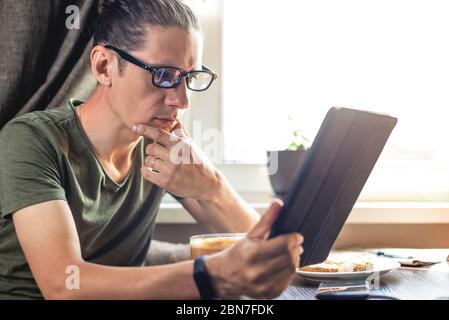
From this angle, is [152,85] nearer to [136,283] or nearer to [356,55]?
[136,283]

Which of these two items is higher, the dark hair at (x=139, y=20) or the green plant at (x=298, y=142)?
the dark hair at (x=139, y=20)

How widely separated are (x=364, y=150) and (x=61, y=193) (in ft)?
1.68

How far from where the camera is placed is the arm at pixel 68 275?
85cm

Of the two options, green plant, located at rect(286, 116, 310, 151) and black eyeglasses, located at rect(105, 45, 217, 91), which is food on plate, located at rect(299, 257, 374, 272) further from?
green plant, located at rect(286, 116, 310, 151)

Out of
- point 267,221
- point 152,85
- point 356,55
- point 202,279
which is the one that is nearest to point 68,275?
point 202,279

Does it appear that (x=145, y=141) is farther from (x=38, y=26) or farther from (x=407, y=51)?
(x=407, y=51)

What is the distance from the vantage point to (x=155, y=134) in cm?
122

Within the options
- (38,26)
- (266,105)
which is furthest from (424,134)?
(38,26)

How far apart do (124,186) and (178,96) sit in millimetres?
265

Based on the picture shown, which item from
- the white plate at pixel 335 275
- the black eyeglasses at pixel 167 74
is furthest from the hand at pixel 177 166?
the white plate at pixel 335 275

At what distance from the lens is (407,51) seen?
189cm

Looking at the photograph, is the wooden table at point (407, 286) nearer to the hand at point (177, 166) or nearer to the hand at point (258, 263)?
the hand at point (258, 263)

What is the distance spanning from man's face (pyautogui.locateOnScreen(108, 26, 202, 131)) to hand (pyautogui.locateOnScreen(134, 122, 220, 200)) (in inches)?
1.3

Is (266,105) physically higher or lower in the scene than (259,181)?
higher
